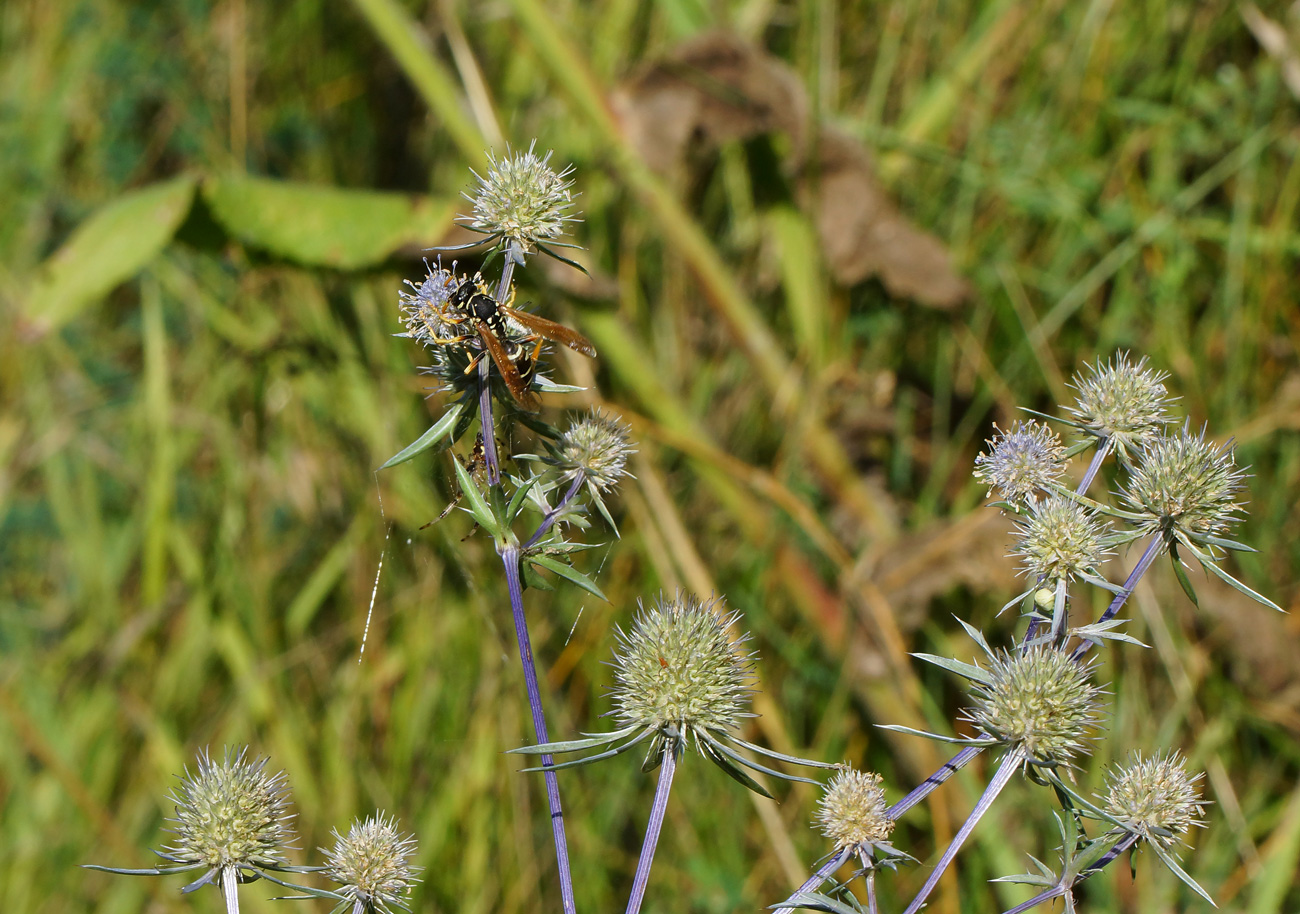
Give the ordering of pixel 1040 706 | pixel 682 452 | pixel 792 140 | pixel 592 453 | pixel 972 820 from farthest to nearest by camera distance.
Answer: pixel 792 140 → pixel 682 452 → pixel 592 453 → pixel 1040 706 → pixel 972 820

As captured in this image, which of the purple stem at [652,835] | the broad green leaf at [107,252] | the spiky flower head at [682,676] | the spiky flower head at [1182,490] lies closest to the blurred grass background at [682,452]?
the broad green leaf at [107,252]

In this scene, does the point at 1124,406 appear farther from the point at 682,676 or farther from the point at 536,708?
the point at 536,708

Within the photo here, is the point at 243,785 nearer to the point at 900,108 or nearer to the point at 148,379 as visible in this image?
the point at 148,379

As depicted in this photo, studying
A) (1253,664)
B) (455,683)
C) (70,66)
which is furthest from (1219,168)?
(70,66)

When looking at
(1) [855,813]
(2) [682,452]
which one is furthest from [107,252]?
(1) [855,813]

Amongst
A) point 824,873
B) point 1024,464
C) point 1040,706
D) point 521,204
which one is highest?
point 521,204

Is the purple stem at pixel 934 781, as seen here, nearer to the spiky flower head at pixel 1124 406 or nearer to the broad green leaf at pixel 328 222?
the spiky flower head at pixel 1124 406
